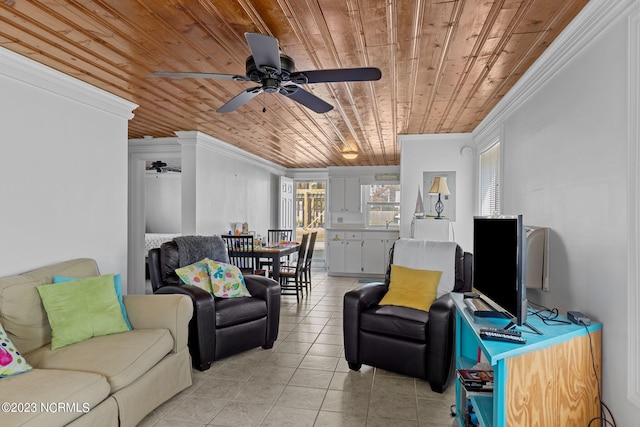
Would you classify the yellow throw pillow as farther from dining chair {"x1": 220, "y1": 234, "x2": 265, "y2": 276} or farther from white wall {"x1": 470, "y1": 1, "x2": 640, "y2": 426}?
dining chair {"x1": 220, "y1": 234, "x2": 265, "y2": 276}

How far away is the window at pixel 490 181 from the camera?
418 cm

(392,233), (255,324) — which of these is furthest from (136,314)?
(392,233)

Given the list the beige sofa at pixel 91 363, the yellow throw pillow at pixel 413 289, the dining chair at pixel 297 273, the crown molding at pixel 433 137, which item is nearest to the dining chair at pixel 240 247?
the dining chair at pixel 297 273

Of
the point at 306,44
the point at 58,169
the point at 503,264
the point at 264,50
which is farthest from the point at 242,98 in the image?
the point at 503,264

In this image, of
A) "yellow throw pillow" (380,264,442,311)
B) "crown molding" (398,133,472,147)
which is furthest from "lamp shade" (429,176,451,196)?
"yellow throw pillow" (380,264,442,311)

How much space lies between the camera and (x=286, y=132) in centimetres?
499

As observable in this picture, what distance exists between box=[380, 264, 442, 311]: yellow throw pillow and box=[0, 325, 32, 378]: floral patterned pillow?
247cm

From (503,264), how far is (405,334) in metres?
1.11

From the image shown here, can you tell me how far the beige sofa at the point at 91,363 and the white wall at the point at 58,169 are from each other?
0.29 meters

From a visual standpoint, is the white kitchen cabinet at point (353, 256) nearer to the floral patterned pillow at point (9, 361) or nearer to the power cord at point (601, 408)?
the power cord at point (601, 408)

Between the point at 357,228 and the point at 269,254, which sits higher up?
the point at 357,228

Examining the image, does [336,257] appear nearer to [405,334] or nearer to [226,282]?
[226,282]

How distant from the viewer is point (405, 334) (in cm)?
291

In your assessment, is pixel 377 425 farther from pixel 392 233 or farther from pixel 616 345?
pixel 392 233
